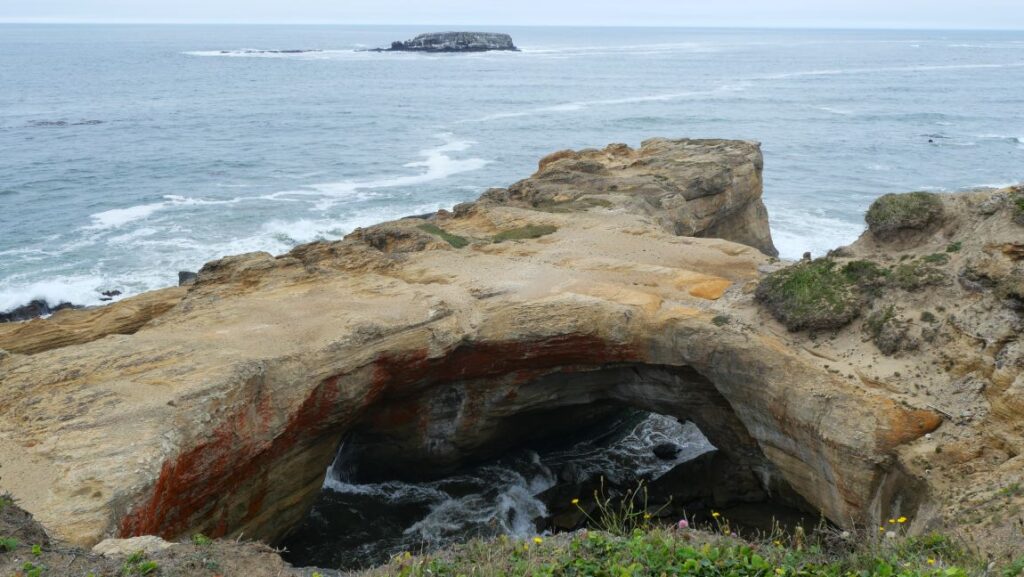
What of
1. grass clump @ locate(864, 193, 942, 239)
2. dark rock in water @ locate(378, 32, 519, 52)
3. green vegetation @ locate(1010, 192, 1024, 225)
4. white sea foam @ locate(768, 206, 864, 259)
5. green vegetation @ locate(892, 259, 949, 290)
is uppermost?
dark rock in water @ locate(378, 32, 519, 52)

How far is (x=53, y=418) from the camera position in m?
13.6

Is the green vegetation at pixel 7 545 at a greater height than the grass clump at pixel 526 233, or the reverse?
the grass clump at pixel 526 233

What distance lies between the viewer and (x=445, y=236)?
22.4m

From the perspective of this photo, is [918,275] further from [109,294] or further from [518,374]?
[109,294]

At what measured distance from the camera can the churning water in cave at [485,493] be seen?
18719mm

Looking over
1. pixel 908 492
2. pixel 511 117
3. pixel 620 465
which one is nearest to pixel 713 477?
pixel 620 465

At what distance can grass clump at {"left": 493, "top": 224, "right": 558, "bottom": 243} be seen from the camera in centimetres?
2227

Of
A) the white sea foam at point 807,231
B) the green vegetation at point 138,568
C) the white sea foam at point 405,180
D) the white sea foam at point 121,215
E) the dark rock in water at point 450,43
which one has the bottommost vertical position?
the white sea foam at point 807,231

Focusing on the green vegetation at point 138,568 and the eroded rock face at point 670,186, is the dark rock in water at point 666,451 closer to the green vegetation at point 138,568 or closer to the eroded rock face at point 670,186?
the eroded rock face at point 670,186

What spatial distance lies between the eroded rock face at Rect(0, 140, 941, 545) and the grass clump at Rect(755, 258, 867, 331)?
17.3 inches

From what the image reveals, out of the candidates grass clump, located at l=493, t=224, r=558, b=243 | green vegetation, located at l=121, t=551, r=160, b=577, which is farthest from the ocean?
green vegetation, located at l=121, t=551, r=160, b=577

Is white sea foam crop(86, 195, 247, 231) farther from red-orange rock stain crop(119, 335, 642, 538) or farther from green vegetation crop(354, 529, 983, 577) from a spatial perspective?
green vegetation crop(354, 529, 983, 577)

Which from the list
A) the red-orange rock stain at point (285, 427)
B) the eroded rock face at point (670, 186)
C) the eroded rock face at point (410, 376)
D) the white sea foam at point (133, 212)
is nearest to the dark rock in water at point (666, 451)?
the eroded rock face at point (410, 376)

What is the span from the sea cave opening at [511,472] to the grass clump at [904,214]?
5046 mm
